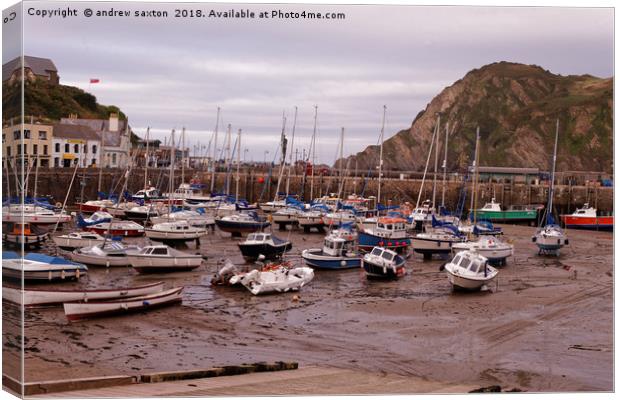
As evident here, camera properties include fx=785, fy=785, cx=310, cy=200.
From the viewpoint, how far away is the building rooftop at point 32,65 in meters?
12.1

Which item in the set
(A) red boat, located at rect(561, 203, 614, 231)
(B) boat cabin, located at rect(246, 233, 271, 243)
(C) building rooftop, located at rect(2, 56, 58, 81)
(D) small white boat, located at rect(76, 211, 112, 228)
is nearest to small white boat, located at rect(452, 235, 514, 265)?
(B) boat cabin, located at rect(246, 233, 271, 243)

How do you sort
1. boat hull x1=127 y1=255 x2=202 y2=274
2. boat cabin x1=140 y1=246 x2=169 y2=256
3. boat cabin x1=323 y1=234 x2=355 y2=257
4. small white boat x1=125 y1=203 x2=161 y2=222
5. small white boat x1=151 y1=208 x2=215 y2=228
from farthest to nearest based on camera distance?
small white boat x1=125 y1=203 x2=161 y2=222
small white boat x1=151 y1=208 x2=215 y2=228
boat cabin x1=323 y1=234 x2=355 y2=257
boat cabin x1=140 y1=246 x2=169 y2=256
boat hull x1=127 y1=255 x2=202 y2=274

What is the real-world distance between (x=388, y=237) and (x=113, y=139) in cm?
3026

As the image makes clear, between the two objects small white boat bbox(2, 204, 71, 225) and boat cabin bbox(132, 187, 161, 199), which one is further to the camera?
boat cabin bbox(132, 187, 161, 199)

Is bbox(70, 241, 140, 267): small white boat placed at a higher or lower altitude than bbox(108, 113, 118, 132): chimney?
lower

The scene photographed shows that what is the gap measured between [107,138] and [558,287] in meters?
37.8

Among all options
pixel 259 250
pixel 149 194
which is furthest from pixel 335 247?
pixel 149 194

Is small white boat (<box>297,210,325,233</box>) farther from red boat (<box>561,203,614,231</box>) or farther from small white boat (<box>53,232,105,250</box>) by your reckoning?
small white boat (<box>53,232,105,250</box>)

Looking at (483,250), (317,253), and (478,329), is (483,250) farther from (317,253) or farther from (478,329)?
(478,329)

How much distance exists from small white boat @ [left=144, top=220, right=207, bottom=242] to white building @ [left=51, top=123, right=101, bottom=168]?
6223mm

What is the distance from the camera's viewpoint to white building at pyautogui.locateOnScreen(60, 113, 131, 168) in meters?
53.4

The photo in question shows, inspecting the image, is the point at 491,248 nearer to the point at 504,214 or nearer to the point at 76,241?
the point at 76,241

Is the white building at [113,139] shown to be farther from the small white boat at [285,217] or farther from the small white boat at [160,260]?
the small white boat at [160,260]

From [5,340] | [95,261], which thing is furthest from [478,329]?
[95,261]
